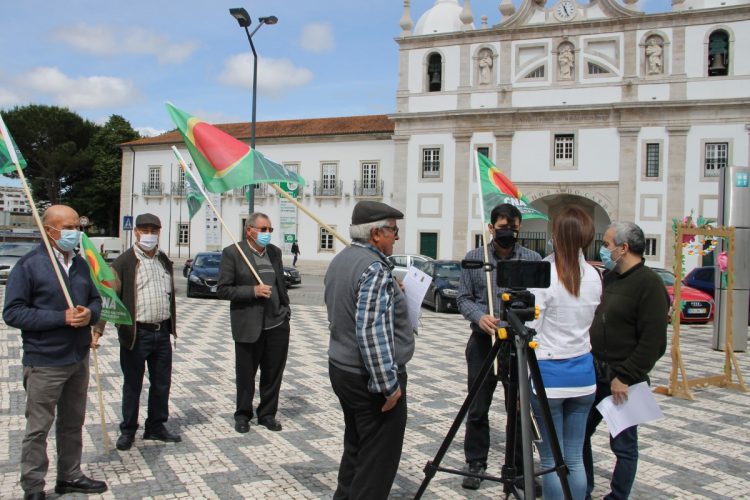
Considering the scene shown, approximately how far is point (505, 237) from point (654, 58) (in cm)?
3273

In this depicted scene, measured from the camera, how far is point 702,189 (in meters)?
32.2

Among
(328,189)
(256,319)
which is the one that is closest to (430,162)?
(328,189)

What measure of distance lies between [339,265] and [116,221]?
5960cm

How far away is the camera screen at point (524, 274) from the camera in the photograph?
3.49 metres

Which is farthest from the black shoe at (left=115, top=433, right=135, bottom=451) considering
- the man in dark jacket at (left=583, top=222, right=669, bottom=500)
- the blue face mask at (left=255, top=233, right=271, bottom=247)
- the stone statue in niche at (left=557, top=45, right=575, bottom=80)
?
the stone statue in niche at (left=557, top=45, right=575, bottom=80)

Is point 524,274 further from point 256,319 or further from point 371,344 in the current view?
point 256,319

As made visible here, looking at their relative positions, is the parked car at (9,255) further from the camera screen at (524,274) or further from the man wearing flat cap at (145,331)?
the camera screen at (524,274)

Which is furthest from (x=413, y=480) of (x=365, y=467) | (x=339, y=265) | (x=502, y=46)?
(x=502, y=46)

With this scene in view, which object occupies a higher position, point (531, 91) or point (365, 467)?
point (531, 91)

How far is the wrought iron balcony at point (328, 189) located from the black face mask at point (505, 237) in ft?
118

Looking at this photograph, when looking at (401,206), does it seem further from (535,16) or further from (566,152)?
(535,16)

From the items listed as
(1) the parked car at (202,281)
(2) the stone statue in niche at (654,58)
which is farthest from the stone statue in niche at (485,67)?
(1) the parked car at (202,281)

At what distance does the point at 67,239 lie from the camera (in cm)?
438

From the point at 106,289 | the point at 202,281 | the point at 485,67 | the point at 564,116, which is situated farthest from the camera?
the point at 485,67
